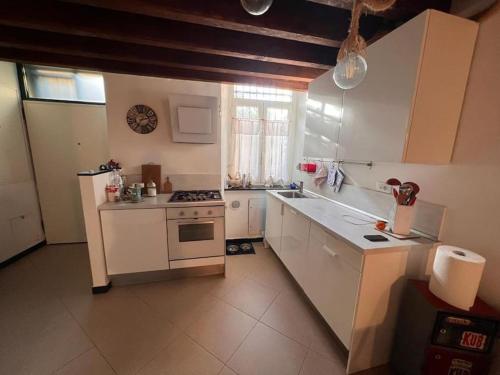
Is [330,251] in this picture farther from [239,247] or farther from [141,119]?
[141,119]

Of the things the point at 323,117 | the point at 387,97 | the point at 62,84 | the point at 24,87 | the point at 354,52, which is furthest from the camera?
the point at 62,84

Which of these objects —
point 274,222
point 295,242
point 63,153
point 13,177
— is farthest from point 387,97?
point 13,177

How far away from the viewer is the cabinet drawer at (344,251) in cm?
122

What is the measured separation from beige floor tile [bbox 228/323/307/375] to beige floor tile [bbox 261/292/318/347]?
7 cm

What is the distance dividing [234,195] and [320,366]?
2.09 m

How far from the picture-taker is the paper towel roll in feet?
3.31

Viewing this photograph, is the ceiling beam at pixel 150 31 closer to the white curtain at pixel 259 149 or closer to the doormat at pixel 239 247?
the white curtain at pixel 259 149

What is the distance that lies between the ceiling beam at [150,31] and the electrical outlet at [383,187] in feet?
3.92

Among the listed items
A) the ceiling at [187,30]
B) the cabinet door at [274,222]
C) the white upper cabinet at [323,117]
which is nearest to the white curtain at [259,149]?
the cabinet door at [274,222]

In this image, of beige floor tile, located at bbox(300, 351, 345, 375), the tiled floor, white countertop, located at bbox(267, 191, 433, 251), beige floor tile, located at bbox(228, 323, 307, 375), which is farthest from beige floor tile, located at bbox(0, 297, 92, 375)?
white countertop, located at bbox(267, 191, 433, 251)

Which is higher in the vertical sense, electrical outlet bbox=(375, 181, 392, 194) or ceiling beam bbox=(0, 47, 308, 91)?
ceiling beam bbox=(0, 47, 308, 91)

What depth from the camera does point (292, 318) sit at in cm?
178

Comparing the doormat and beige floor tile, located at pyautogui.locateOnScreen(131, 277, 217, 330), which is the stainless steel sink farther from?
beige floor tile, located at pyautogui.locateOnScreen(131, 277, 217, 330)

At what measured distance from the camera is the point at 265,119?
312 centimetres
